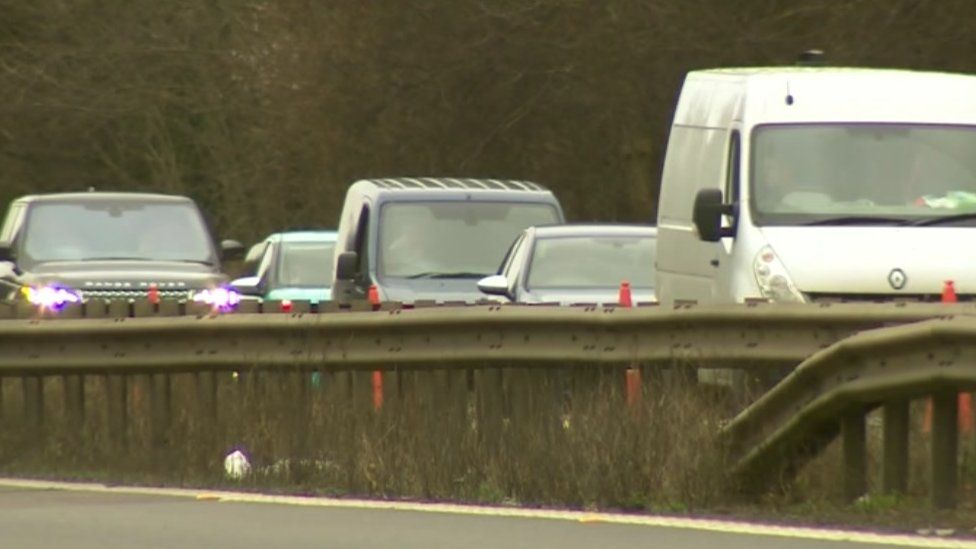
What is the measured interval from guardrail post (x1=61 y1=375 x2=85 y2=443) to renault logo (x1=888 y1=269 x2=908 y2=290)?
4629 millimetres

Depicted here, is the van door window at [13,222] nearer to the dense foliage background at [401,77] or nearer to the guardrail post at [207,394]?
the dense foliage background at [401,77]

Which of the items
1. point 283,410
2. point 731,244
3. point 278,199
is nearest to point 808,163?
point 731,244

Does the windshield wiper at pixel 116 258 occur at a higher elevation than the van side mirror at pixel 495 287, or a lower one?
lower

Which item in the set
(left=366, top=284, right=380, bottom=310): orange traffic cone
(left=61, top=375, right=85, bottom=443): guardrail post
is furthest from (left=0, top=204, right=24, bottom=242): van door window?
(left=61, top=375, right=85, bottom=443): guardrail post

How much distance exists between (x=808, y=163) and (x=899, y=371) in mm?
6644

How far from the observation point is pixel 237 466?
482 inches

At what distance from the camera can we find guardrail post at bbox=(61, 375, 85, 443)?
13.5 m

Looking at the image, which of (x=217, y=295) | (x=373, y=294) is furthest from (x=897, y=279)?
(x=217, y=295)

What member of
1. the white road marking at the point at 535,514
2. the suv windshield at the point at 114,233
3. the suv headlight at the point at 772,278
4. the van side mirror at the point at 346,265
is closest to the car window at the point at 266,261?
the suv windshield at the point at 114,233

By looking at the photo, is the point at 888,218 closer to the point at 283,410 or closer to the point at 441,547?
the point at 283,410

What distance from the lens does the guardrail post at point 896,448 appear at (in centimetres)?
1008

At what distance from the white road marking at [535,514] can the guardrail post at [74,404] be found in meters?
0.81

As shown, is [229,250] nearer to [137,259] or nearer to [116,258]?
[137,259]

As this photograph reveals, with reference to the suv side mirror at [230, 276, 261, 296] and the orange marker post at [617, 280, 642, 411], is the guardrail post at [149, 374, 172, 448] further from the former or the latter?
the suv side mirror at [230, 276, 261, 296]
